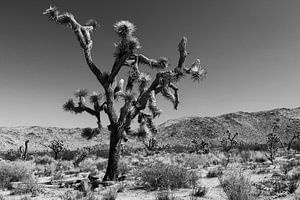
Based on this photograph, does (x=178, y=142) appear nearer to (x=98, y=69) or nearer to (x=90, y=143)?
(x=90, y=143)

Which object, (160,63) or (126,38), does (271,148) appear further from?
(126,38)

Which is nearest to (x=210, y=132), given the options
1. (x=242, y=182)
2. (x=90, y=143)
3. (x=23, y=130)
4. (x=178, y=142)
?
(x=178, y=142)

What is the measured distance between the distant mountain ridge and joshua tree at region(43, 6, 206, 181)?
173 ft

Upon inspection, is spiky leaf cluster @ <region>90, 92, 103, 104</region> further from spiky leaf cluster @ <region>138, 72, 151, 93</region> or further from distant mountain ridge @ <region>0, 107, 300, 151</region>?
distant mountain ridge @ <region>0, 107, 300, 151</region>

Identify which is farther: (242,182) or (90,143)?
(90,143)

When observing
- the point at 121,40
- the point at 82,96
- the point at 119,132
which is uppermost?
the point at 121,40

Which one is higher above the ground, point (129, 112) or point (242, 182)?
point (129, 112)

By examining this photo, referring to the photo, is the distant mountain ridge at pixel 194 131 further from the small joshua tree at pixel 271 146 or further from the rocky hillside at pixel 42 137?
the small joshua tree at pixel 271 146

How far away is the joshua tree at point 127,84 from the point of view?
11.7m

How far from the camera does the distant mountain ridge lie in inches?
2685

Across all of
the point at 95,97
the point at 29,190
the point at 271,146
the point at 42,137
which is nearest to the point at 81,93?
the point at 95,97

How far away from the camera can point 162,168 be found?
10211 millimetres

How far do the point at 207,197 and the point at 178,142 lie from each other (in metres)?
59.7

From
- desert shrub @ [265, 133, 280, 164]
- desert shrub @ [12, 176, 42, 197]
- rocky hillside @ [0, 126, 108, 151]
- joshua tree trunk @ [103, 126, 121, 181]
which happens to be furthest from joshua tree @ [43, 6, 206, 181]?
rocky hillside @ [0, 126, 108, 151]
